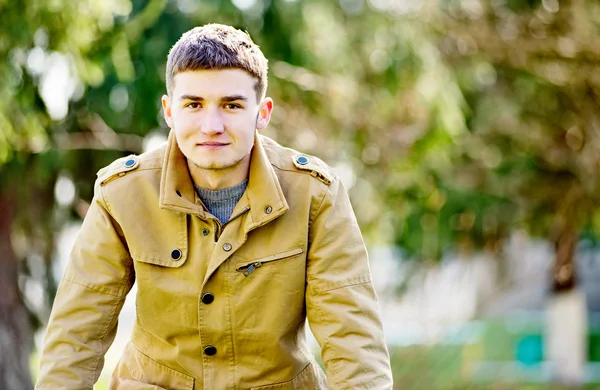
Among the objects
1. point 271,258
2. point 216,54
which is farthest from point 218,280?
point 216,54

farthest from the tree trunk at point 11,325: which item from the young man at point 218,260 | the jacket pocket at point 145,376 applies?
the young man at point 218,260

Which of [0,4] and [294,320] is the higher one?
[0,4]

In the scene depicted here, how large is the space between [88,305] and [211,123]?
0.63 m

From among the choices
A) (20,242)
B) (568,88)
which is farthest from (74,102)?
(568,88)

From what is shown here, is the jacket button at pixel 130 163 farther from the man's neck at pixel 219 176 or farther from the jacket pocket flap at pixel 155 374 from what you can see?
the jacket pocket flap at pixel 155 374

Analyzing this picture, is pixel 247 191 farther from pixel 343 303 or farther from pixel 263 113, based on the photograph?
pixel 343 303

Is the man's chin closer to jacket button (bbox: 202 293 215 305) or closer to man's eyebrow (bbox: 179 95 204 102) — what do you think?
man's eyebrow (bbox: 179 95 204 102)

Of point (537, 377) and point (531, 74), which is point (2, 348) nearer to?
point (531, 74)

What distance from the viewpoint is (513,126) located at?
37.7 feet

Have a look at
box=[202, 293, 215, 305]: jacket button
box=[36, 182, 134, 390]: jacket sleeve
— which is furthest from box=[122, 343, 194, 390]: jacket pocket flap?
box=[202, 293, 215, 305]: jacket button

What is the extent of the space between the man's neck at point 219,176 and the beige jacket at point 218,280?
1.8 inches

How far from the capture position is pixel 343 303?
109 inches

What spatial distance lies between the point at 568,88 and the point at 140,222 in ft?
30.7

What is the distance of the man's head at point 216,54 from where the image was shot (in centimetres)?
270
